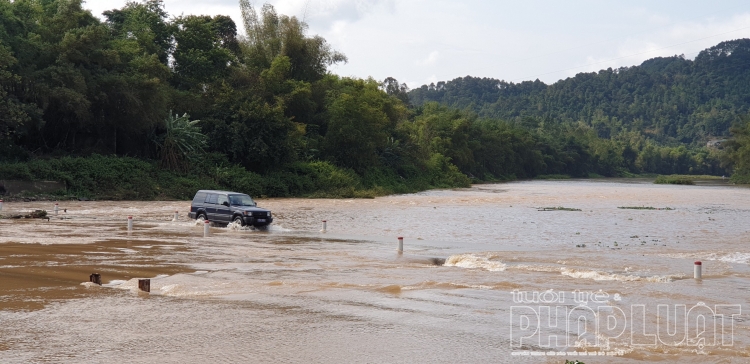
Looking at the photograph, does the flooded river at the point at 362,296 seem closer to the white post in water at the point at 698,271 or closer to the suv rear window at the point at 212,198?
the white post in water at the point at 698,271

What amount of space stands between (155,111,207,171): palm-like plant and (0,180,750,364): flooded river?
1945cm

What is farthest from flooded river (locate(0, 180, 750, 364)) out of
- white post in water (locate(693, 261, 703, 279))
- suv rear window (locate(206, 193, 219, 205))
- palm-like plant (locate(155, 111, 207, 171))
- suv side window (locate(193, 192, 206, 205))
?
palm-like plant (locate(155, 111, 207, 171))

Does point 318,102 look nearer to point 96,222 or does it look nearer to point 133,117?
point 133,117

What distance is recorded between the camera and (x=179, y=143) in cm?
4856

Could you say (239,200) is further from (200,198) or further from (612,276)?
(612,276)

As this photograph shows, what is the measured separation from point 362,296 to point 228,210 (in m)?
15.9

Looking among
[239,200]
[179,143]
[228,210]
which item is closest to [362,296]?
[228,210]

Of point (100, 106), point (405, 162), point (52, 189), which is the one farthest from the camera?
point (405, 162)

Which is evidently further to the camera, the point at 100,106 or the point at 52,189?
the point at 100,106

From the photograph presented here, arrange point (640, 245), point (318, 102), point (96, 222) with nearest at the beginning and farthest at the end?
point (640, 245), point (96, 222), point (318, 102)

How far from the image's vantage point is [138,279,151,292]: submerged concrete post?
45.6 ft

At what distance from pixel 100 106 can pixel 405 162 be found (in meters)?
37.5

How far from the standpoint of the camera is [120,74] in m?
45.7

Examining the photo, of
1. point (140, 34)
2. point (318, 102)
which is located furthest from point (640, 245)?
point (318, 102)
